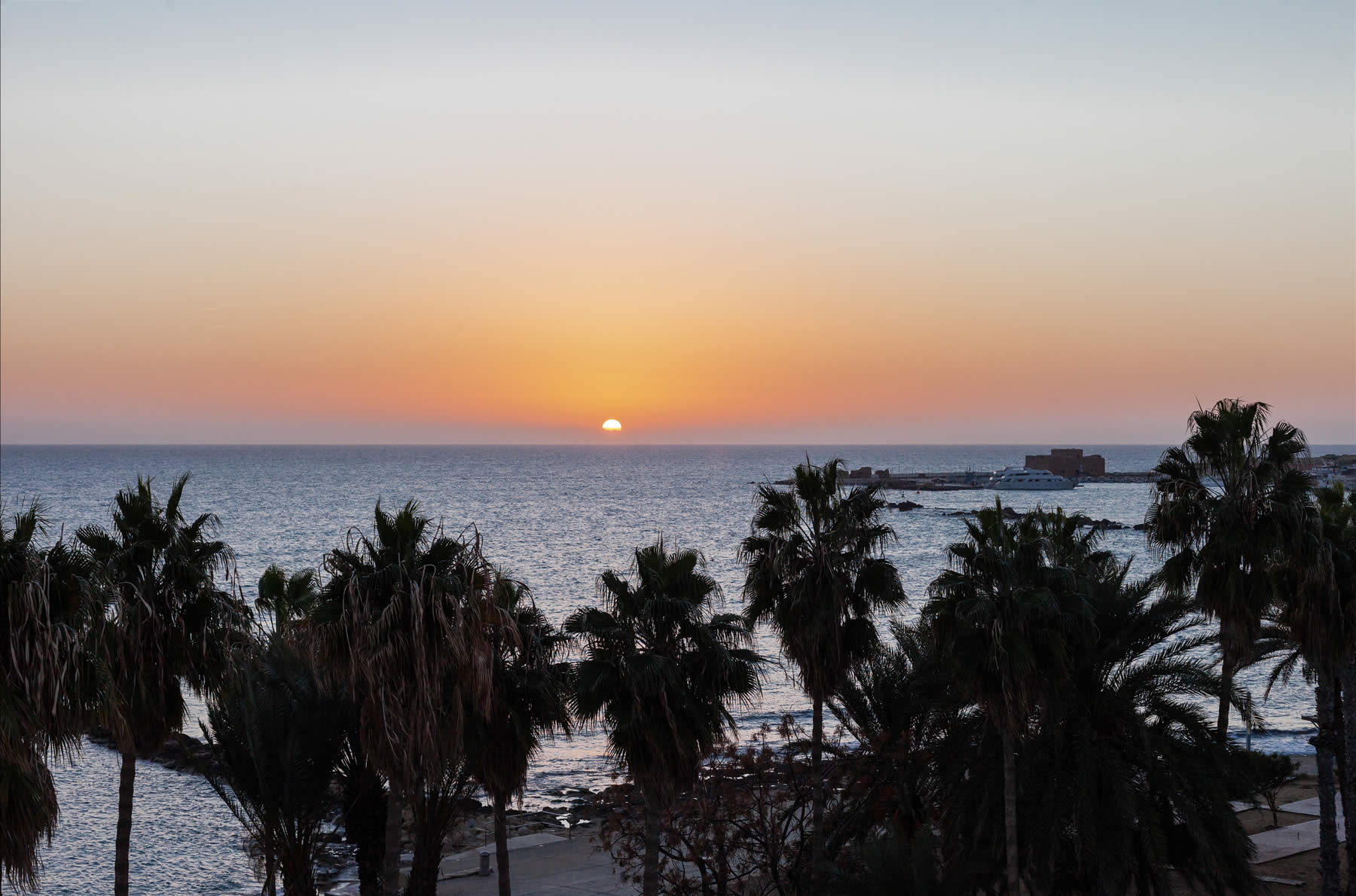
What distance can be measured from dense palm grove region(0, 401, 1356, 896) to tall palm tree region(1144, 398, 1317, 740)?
0.06 m

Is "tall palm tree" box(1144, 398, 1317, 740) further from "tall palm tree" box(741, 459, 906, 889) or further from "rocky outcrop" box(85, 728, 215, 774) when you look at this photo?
"rocky outcrop" box(85, 728, 215, 774)

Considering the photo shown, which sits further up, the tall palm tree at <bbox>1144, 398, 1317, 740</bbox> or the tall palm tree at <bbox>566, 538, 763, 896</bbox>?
the tall palm tree at <bbox>1144, 398, 1317, 740</bbox>

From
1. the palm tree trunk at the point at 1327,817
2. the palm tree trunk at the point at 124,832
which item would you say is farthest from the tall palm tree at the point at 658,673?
the palm tree trunk at the point at 1327,817

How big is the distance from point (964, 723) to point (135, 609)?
1596 centimetres

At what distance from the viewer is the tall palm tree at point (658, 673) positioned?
2152 centimetres

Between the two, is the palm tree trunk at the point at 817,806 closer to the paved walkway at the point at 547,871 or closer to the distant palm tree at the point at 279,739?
the paved walkway at the point at 547,871

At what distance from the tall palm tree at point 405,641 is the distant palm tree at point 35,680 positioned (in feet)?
12.8

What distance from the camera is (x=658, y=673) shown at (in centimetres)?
2136

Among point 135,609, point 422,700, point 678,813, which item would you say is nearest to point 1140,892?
point 678,813

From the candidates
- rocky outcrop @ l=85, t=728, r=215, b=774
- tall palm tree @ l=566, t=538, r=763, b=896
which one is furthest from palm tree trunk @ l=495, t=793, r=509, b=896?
rocky outcrop @ l=85, t=728, r=215, b=774

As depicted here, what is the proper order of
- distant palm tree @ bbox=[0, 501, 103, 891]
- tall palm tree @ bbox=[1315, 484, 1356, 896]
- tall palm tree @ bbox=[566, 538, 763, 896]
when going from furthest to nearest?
tall palm tree @ bbox=[1315, 484, 1356, 896] → tall palm tree @ bbox=[566, 538, 763, 896] → distant palm tree @ bbox=[0, 501, 103, 891]

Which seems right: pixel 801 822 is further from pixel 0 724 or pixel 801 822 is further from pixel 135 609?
pixel 0 724

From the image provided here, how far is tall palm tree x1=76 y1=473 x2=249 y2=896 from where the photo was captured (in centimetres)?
1961

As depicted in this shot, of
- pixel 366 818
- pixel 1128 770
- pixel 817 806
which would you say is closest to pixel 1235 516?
pixel 1128 770
